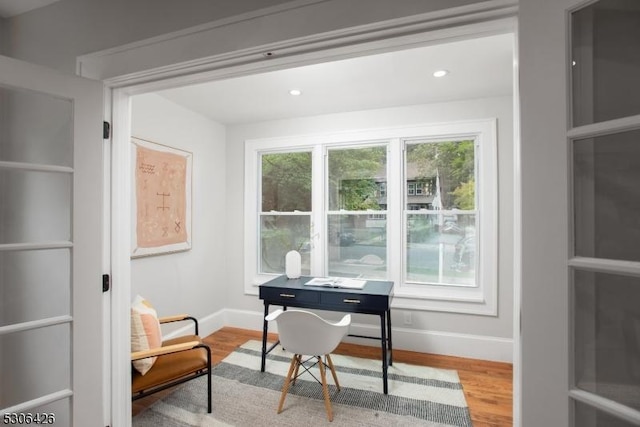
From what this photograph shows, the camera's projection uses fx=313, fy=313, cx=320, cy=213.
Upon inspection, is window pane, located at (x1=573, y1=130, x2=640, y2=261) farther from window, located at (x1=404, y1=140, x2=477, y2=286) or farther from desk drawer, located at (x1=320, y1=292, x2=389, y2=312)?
window, located at (x1=404, y1=140, x2=477, y2=286)

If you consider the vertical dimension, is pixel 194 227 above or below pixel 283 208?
Result: below

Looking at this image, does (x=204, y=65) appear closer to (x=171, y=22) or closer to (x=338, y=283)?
(x=171, y=22)

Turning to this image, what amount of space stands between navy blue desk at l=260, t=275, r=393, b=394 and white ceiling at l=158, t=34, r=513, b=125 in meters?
1.79

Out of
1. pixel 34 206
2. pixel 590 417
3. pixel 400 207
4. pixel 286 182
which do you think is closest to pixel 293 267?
pixel 286 182

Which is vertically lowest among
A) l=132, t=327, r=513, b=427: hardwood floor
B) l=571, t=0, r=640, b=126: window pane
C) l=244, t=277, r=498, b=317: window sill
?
l=132, t=327, r=513, b=427: hardwood floor

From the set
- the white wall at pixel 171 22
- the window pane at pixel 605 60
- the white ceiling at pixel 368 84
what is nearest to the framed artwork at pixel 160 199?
the white ceiling at pixel 368 84

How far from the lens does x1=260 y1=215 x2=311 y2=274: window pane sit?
3.72 meters

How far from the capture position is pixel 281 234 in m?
3.83

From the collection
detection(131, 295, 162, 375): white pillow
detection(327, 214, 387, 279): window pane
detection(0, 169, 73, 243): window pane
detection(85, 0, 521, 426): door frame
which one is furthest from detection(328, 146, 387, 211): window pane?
detection(0, 169, 73, 243): window pane

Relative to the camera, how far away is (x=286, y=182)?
380 cm

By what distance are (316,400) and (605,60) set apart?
250 cm

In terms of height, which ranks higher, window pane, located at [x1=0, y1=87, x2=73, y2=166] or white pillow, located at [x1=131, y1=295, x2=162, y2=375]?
window pane, located at [x1=0, y1=87, x2=73, y2=166]

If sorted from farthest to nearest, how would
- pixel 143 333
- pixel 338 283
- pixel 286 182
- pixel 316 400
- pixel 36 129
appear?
pixel 286 182
pixel 338 283
pixel 316 400
pixel 143 333
pixel 36 129

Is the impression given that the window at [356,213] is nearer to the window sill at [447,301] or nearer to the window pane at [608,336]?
the window sill at [447,301]
